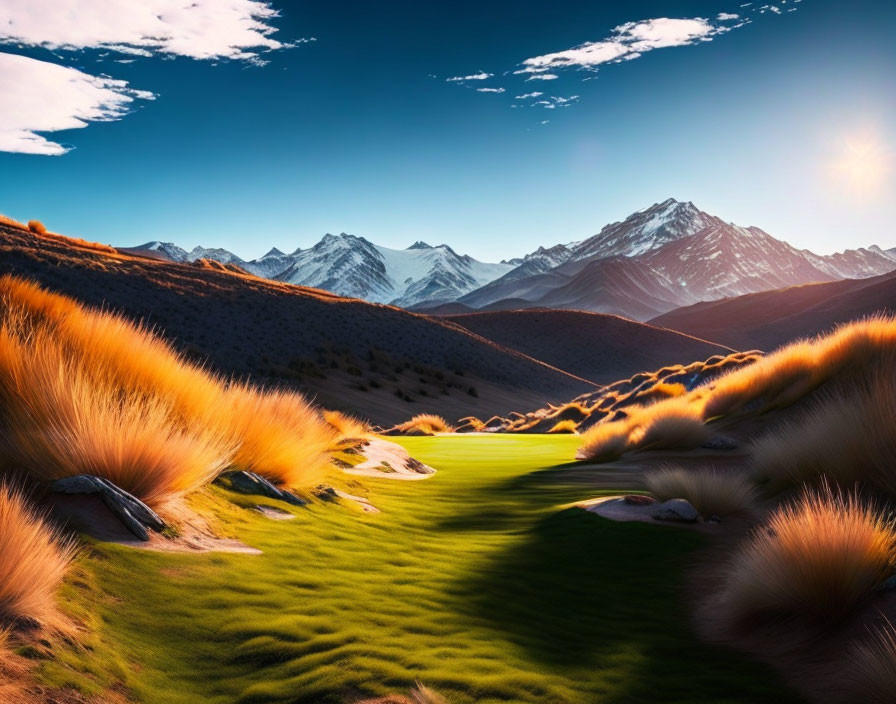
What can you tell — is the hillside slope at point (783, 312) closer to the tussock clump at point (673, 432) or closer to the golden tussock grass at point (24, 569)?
the tussock clump at point (673, 432)

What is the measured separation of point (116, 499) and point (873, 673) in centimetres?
437

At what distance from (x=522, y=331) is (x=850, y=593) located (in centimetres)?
10190

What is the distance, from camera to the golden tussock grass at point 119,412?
450 centimetres

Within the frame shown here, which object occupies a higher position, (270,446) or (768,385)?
(270,446)

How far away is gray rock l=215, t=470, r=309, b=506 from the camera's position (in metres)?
5.97

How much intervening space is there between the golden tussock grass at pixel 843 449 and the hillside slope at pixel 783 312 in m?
101

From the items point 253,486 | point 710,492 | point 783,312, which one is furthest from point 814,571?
point 783,312

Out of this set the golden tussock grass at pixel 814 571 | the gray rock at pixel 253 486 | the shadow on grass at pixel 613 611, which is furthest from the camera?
the gray rock at pixel 253 486

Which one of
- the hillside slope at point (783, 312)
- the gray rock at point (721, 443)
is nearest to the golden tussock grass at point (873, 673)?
the gray rock at point (721, 443)

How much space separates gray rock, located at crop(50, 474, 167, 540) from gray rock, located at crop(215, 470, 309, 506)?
1467 millimetres

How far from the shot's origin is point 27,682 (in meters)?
2.67

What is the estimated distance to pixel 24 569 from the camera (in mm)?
2996

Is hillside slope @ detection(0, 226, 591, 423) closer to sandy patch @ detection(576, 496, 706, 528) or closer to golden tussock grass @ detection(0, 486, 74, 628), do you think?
sandy patch @ detection(576, 496, 706, 528)

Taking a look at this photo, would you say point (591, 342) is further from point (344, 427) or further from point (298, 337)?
point (344, 427)
